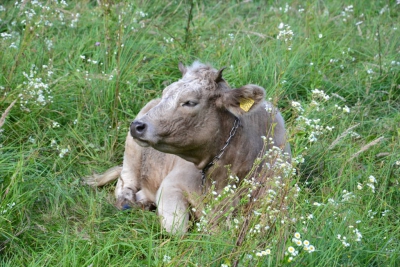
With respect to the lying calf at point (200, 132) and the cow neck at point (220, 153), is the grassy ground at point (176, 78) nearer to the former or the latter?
the lying calf at point (200, 132)

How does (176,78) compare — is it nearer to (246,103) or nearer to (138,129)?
(246,103)

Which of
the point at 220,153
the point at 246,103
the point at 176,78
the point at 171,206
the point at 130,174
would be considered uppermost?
the point at 246,103

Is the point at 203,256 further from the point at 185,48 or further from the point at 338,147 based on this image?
the point at 185,48

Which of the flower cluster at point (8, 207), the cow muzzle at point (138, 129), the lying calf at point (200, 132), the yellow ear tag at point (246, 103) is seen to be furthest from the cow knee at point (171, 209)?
the flower cluster at point (8, 207)

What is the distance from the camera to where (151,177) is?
6.70m

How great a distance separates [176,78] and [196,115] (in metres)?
2.16

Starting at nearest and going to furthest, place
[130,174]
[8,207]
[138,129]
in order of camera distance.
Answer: [8,207] → [138,129] → [130,174]

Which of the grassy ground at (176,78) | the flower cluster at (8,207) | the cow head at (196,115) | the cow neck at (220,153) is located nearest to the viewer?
the grassy ground at (176,78)

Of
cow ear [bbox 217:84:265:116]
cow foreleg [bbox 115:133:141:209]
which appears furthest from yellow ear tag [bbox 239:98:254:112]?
cow foreleg [bbox 115:133:141:209]

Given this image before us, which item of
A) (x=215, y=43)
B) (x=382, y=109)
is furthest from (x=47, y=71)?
(x=382, y=109)

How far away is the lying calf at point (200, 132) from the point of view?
5.48 m

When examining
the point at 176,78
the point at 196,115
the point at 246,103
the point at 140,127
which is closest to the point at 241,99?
the point at 246,103

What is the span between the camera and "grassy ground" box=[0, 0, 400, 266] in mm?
4828

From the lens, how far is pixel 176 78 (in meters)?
7.69
